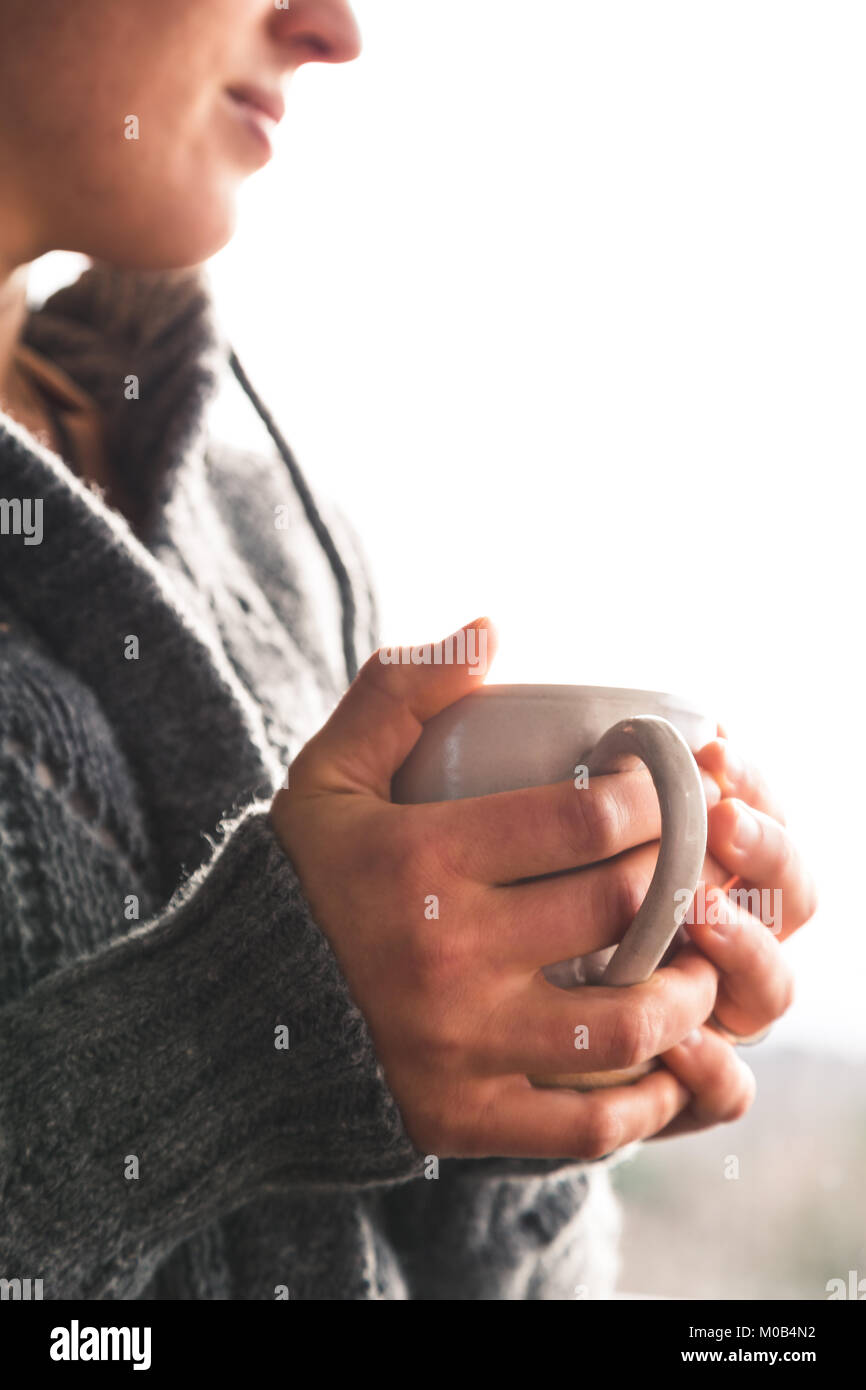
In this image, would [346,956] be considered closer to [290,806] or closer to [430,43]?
[290,806]

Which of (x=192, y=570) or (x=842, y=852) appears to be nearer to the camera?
(x=192, y=570)

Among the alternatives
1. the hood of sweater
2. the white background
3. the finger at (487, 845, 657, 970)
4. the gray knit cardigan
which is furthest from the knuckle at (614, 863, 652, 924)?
the white background

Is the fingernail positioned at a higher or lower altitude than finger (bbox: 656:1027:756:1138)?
higher

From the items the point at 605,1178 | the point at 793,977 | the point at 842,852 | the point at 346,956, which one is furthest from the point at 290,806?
the point at 842,852

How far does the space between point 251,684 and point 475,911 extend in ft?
1.13

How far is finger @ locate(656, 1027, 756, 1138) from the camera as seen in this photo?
0.42 m

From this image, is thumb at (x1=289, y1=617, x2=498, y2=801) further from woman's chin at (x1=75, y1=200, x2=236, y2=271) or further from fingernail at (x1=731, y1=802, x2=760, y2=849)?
woman's chin at (x1=75, y1=200, x2=236, y2=271)

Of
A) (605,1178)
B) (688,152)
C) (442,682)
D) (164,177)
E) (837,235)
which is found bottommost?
(605,1178)

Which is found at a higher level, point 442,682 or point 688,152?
point 688,152

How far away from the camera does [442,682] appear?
37cm

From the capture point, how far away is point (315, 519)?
0.83 metres

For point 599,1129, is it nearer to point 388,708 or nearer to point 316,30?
point 388,708

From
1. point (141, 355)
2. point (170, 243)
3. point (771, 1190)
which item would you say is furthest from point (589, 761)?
point (771, 1190)

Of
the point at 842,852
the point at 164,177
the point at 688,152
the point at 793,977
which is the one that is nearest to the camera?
the point at 793,977
